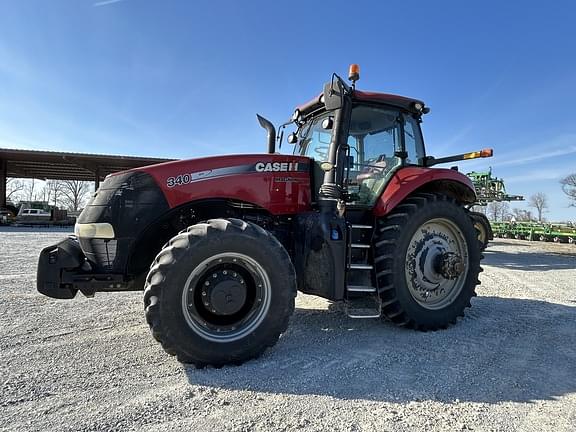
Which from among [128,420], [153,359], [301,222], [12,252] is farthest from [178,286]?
[12,252]

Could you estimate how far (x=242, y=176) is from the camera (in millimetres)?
3619

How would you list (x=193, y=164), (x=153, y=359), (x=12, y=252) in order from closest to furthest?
(x=153, y=359) → (x=193, y=164) → (x=12, y=252)

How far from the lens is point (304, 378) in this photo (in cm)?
282

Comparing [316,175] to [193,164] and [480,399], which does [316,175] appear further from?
[480,399]

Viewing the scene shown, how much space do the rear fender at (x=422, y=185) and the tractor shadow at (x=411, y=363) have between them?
1.33 meters

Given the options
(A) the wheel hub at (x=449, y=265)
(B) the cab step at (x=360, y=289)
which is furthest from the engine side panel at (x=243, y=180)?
(A) the wheel hub at (x=449, y=265)

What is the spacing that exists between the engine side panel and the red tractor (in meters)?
0.01

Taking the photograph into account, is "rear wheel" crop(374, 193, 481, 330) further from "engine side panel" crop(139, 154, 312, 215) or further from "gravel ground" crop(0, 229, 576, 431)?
"engine side panel" crop(139, 154, 312, 215)

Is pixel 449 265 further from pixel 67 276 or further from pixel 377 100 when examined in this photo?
pixel 67 276

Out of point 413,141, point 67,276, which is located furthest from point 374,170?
point 67,276

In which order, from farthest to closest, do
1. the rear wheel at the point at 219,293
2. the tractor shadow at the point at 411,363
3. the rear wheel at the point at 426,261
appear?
1. the rear wheel at the point at 426,261
2. the rear wheel at the point at 219,293
3. the tractor shadow at the point at 411,363

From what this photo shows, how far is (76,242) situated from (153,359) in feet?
4.73

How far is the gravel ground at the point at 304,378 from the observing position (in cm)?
228

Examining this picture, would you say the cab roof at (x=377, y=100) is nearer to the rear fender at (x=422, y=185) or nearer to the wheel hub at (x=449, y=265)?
the rear fender at (x=422, y=185)
